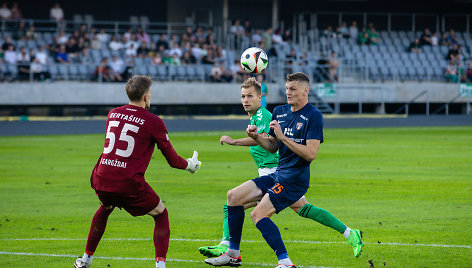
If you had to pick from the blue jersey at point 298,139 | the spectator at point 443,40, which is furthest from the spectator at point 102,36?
the blue jersey at point 298,139

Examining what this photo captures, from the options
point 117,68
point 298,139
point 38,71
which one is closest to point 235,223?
point 298,139

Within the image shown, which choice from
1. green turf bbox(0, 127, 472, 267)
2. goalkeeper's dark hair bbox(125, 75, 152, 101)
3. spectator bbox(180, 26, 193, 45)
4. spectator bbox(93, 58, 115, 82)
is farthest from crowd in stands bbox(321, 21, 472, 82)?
goalkeeper's dark hair bbox(125, 75, 152, 101)

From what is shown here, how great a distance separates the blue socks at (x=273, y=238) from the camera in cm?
674

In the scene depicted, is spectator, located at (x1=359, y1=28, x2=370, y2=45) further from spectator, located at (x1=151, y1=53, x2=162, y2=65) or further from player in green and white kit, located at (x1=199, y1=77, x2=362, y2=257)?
player in green and white kit, located at (x1=199, y1=77, x2=362, y2=257)

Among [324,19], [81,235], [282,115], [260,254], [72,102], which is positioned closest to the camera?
[282,115]

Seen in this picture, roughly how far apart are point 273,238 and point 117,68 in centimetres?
2995

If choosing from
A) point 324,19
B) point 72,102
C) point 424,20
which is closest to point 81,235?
point 72,102

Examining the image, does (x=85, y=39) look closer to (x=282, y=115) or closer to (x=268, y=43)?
(x=268, y=43)

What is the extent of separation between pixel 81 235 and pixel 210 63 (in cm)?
2997

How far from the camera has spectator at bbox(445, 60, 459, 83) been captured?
1717 inches

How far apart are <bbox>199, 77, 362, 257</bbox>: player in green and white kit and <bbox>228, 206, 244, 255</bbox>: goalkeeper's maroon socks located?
19cm

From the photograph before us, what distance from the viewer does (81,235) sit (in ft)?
29.7

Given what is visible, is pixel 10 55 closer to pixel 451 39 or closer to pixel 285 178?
pixel 451 39

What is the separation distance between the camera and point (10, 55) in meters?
33.8
